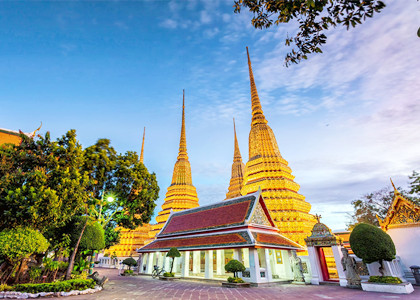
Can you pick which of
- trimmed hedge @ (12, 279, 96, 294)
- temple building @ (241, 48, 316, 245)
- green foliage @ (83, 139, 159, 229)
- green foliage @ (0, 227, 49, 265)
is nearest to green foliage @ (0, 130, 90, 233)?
green foliage @ (0, 227, 49, 265)

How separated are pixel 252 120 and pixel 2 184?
3168 cm

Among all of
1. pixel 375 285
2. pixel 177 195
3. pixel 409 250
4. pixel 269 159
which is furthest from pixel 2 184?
pixel 177 195

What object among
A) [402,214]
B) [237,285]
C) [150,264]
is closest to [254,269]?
[237,285]

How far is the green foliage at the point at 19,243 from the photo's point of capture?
29.4 feet

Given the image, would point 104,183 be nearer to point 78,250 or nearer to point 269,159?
point 78,250

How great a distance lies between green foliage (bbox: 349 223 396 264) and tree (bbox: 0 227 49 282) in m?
15.3

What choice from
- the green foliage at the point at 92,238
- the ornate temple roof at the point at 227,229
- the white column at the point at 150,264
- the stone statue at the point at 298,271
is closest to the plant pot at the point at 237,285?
the ornate temple roof at the point at 227,229

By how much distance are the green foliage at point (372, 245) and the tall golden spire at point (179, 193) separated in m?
28.9

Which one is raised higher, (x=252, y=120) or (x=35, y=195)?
(x=252, y=120)

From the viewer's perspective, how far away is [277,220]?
82.7 ft

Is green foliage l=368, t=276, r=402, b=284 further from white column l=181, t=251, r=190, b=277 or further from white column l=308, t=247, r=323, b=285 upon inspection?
white column l=181, t=251, r=190, b=277

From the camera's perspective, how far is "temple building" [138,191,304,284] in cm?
1470

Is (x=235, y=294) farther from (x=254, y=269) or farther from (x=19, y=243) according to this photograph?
(x=19, y=243)

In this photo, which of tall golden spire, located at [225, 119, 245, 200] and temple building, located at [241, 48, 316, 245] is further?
tall golden spire, located at [225, 119, 245, 200]
